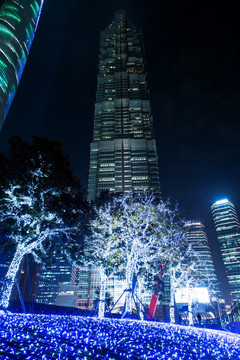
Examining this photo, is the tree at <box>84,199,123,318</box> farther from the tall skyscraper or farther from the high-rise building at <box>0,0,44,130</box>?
the tall skyscraper

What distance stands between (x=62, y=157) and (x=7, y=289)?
9.44 metres

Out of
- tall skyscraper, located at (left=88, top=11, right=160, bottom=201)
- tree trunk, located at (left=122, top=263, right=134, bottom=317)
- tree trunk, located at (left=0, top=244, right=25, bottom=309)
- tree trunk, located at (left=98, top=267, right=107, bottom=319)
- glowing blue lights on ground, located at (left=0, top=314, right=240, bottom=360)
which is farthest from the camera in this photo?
tall skyscraper, located at (left=88, top=11, right=160, bottom=201)

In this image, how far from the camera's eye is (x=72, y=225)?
1571cm

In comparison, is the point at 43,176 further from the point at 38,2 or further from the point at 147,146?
→ the point at 147,146

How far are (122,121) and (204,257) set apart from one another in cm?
14213

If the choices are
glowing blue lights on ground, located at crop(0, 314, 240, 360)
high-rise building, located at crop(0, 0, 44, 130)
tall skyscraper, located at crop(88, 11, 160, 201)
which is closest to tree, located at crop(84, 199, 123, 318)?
glowing blue lights on ground, located at crop(0, 314, 240, 360)

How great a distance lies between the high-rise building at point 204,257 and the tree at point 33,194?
10.5 m

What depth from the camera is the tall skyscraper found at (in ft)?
339

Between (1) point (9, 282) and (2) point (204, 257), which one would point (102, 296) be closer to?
(1) point (9, 282)

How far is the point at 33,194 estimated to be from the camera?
13.4 m

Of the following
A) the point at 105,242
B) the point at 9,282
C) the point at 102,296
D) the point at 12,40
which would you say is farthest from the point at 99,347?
the point at 12,40

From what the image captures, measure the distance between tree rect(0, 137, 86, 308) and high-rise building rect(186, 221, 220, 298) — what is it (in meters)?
10.5

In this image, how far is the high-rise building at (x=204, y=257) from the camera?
806 inches

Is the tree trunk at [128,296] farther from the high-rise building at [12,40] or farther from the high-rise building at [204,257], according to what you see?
the high-rise building at [12,40]
